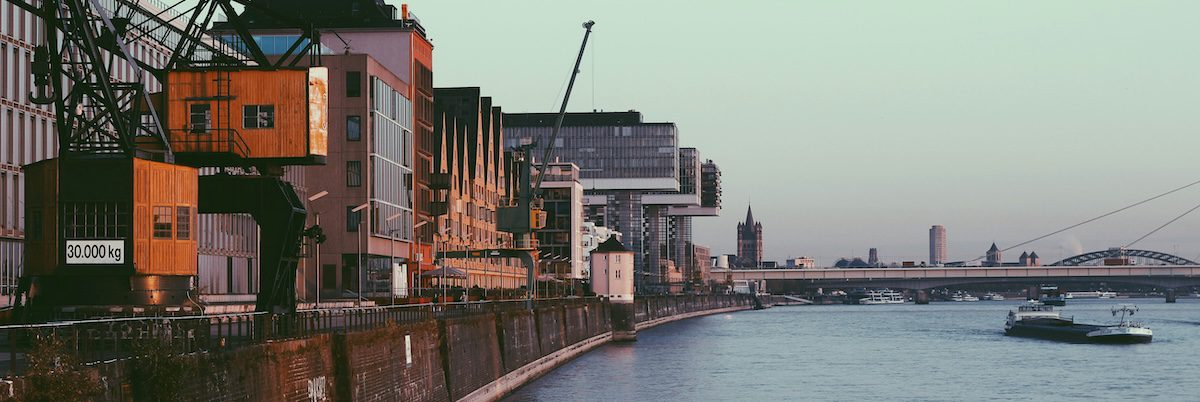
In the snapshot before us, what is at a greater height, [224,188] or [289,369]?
[224,188]

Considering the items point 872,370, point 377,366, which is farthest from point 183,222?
point 872,370

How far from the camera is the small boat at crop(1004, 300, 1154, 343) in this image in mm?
148250

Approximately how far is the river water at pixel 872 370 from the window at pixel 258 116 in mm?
30155

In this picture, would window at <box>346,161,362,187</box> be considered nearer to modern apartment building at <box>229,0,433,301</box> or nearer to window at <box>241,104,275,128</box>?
modern apartment building at <box>229,0,433,301</box>

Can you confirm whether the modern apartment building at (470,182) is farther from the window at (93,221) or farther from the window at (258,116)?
the window at (93,221)

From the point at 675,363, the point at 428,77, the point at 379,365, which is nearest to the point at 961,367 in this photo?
the point at 675,363

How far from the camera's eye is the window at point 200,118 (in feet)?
152

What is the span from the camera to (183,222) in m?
42.1

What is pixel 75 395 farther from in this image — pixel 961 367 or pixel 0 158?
pixel 961 367

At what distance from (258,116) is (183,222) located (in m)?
5.72

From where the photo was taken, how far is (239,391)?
108 ft

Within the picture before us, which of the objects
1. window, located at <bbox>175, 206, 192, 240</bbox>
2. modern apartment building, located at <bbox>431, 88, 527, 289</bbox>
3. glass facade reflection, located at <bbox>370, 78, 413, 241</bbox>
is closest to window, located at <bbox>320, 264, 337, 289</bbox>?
glass facade reflection, located at <bbox>370, 78, 413, 241</bbox>

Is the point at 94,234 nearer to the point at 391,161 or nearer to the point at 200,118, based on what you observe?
the point at 200,118

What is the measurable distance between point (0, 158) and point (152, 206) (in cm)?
3414
